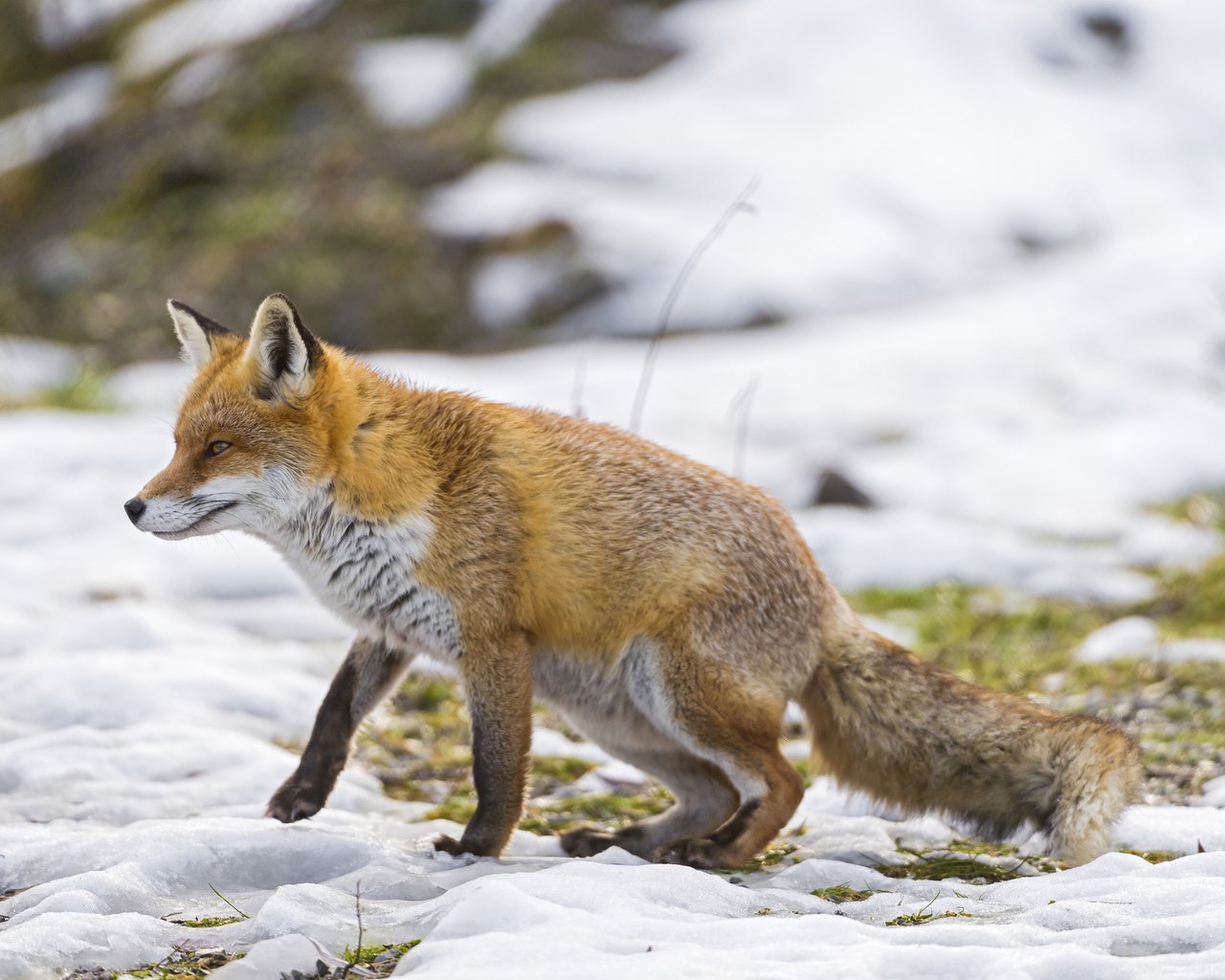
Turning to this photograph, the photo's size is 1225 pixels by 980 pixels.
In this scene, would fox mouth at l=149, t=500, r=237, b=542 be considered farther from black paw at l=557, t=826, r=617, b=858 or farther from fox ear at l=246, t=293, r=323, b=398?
black paw at l=557, t=826, r=617, b=858

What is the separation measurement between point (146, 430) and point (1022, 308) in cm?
920

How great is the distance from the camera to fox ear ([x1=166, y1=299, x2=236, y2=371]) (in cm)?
477

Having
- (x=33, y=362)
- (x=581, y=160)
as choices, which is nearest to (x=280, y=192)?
(x=581, y=160)

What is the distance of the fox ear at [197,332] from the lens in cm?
477

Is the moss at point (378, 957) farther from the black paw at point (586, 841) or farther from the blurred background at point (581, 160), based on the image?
the blurred background at point (581, 160)

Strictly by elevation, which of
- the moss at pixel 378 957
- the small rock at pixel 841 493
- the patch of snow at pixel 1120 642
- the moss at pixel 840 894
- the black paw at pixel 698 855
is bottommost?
the small rock at pixel 841 493

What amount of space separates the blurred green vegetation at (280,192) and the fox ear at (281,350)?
9194 mm

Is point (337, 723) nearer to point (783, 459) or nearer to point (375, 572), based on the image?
point (375, 572)

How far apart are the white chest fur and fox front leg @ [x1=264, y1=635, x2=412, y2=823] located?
210 mm

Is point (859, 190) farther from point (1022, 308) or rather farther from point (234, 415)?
point (234, 415)

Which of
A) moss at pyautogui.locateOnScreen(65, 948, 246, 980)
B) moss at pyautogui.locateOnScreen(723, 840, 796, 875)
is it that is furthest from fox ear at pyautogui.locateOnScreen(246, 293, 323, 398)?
moss at pyautogui.locateOnScreen(723, 840, 796, 875)

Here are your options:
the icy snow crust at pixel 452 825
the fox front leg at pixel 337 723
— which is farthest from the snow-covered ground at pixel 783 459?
the fox front leg at pixel 337 723

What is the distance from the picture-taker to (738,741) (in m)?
4.31

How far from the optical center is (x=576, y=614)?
172 inches
